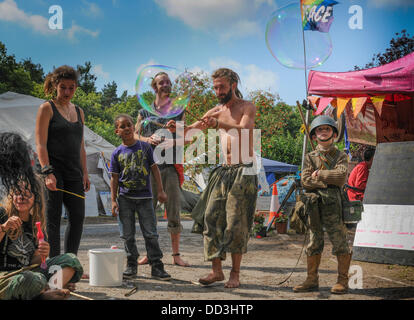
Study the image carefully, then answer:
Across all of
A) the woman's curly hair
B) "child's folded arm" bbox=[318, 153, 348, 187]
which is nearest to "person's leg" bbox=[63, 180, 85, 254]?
the woman's curly hair

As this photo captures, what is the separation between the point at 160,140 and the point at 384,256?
2972 millimetres

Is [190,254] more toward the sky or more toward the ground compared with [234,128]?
more toward the ground

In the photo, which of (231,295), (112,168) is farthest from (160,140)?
(231,295)

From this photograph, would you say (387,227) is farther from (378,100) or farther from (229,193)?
(378,100)

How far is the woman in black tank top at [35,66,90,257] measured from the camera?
423cm

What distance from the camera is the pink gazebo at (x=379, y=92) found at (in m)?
7.48

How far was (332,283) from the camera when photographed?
185 inches

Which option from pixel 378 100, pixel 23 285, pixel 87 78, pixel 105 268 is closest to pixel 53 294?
pixel 23 285

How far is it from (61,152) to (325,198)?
2448 mm

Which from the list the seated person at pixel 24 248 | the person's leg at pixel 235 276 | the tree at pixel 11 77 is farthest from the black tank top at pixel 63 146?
the tree at pixel 11 77

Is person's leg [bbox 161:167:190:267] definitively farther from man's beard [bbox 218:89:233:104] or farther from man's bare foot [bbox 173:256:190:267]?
man's beard [bbox 218:89:233:104]

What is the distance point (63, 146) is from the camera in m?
4.30
